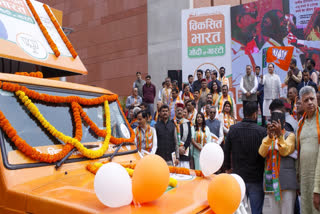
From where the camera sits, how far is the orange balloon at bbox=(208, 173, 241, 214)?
2.10 meters

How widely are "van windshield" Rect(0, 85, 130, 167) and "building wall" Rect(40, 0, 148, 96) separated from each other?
13.8 metres

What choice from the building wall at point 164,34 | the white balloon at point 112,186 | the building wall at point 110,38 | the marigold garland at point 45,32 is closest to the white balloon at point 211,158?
the white balloon at point 112,186

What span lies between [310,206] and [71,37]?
1964 cm

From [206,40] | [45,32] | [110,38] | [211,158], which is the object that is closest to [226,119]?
[45,32]

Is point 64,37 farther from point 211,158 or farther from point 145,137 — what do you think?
point 211,158

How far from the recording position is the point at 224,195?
2094mm

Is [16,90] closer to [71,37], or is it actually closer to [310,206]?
[310,206]

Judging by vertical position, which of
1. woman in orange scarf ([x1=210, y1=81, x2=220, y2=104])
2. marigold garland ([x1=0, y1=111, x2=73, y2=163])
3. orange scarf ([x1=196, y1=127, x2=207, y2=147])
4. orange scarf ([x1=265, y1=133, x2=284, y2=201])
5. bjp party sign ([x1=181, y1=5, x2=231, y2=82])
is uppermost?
bjp party sign ([x1=181, y1=5, x2=231, y2=82])

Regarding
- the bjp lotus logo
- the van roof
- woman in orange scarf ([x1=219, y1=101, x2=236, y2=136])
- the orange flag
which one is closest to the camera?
the van roof

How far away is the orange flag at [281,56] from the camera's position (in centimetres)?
1249

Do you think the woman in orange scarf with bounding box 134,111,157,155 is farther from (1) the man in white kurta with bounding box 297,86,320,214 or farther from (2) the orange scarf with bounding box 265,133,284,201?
(1) the man in white kurta with bounding box 297,86,320,214

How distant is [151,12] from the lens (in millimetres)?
17016

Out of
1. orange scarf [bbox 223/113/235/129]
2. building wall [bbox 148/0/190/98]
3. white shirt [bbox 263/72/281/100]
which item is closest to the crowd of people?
orange scarf [bbox 223/113/235/129]

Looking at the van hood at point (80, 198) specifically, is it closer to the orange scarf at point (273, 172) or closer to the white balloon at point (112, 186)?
the white balloon at point (112, 186)
